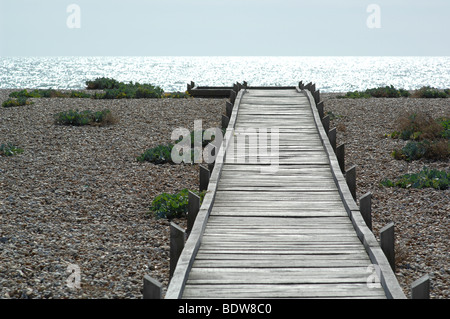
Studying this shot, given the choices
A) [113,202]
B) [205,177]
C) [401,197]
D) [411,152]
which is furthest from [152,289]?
[411,152]

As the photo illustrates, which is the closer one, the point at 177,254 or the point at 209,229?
the point at 177,254

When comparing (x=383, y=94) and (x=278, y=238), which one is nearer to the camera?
(x=278, y=238)

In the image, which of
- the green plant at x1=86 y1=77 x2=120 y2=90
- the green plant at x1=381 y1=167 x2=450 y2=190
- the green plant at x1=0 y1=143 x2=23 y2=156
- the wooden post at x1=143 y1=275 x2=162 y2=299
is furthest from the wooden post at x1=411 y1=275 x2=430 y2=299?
the green plant at x1=86 y1=77 x2=120 y2=90

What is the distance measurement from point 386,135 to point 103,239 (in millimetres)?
10093

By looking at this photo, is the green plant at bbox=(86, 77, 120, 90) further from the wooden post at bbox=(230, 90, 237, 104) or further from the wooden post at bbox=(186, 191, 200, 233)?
the wooden post at bbox=(186, 191, 200, 233)

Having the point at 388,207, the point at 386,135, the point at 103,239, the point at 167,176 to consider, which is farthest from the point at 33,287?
the point at 386,135

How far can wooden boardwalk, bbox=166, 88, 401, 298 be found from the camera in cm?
559

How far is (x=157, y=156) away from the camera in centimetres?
1330

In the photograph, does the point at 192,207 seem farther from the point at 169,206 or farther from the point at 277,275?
the point at 169,206

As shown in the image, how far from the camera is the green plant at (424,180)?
36.4 ft

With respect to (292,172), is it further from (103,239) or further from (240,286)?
(240,286)

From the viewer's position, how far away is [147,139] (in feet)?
50.5

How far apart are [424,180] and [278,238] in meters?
5.64

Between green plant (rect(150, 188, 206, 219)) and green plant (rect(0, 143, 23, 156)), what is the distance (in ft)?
18.8
